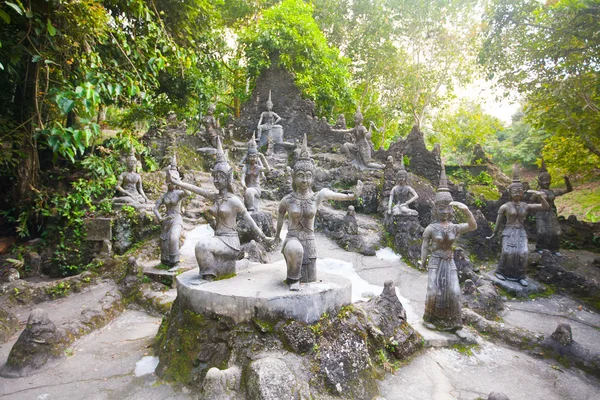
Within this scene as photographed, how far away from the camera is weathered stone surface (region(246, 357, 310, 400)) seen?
123 inches

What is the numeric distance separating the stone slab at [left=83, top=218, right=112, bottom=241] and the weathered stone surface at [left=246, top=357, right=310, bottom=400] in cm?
670

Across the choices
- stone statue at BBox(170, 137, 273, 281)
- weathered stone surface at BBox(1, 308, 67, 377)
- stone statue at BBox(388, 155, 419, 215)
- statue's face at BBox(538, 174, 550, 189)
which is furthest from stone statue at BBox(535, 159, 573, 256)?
weathered stone surface at BBox(1, 308, 67, 377)

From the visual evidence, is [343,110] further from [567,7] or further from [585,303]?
[585,303]

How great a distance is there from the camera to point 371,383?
380cm

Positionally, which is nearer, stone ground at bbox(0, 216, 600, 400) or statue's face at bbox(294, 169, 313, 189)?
stone ground at bbox(0, 216, 600, 400)

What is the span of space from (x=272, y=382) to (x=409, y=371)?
6.66 feet

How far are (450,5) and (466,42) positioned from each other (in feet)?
7.22

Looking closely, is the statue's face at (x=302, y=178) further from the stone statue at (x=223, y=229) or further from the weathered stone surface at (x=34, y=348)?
the weathered stone surface at (x=34, y=348)

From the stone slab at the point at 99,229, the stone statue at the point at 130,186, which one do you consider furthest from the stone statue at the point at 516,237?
the stone slab at the point at 99,229

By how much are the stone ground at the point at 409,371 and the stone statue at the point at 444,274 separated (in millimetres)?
269

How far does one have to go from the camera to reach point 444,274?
518 centimetres

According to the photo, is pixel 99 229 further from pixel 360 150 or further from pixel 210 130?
pixel 360 150

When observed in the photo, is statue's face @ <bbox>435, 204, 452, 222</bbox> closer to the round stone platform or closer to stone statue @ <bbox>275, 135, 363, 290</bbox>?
stone statue @ <bbox>275, 135, 363, 290</bbox>

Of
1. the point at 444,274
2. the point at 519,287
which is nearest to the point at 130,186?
the point at 444,274
